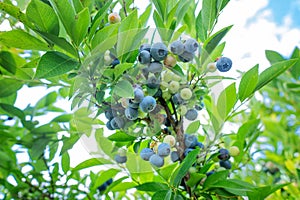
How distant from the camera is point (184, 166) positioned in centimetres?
74

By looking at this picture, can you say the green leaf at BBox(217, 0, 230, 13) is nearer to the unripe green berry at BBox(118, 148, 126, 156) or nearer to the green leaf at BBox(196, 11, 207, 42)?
the green leaf at BBox(196, 11, 207, 42)

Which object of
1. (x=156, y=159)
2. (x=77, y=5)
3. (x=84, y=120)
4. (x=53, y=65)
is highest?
(x=77, y=5)

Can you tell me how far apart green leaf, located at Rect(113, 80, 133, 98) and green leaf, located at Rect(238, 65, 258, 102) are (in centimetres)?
25

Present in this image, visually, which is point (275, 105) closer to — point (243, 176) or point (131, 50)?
point (243, 176)

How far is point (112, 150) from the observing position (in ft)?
2.92

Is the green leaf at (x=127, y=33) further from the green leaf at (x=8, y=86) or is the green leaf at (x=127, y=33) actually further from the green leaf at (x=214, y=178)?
the green leaf at (x=8, y=86)

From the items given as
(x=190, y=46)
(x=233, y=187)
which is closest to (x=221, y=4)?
(x=190, y=46)

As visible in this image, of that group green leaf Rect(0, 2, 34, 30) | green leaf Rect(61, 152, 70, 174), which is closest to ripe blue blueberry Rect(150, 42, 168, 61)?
green leaf Rect(0, 2, 34, 30)

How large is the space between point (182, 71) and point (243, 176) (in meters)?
0.72

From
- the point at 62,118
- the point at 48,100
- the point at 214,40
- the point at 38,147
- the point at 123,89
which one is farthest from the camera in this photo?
the point at 48,100

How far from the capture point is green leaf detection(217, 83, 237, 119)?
0.83 metres

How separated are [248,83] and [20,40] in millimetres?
431

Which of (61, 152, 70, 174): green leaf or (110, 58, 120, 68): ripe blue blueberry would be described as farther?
(61, 152, 70, 174): green leaf

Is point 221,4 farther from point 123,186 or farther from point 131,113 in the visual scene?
point 123,186
